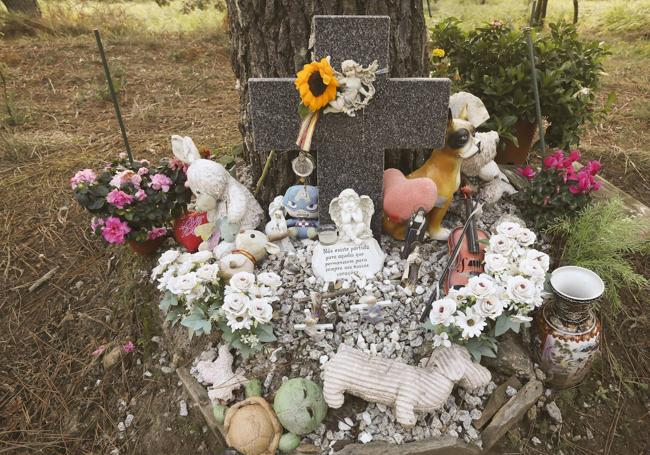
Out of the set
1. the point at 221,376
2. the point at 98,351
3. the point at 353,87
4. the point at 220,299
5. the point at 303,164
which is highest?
the point at 353,87

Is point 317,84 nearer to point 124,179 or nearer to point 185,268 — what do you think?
point 185,268

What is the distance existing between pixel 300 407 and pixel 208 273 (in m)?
0.70

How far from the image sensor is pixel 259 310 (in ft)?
6.45

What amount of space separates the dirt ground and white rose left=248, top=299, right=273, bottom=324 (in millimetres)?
694

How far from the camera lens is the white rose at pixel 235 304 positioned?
1945 millimetres

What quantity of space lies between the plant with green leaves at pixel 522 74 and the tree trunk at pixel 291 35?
62 cm

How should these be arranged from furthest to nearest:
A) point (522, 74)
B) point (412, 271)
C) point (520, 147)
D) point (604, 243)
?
point (520, 147), point (522, 74), point (604, 243), point (412, 271)

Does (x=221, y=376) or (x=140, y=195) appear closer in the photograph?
(x=221, y=376)

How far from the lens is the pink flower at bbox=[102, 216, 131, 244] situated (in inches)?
102

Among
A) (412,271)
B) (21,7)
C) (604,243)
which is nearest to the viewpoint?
(412,271)

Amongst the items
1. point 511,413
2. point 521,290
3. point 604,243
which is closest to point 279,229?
point 521,290

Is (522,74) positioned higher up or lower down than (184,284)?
higher up

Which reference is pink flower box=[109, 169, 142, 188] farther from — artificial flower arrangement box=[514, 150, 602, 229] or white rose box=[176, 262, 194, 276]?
artificial flower arrangement box=[514, 150, 602, 229]

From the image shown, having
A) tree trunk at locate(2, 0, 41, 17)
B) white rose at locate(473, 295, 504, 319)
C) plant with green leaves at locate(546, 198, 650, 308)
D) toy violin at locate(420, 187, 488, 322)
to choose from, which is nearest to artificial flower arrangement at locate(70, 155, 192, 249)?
toy violin at locate(420, 187, 488, 322)
